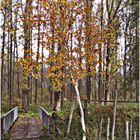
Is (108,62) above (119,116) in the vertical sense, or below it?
above

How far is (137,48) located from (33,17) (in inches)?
528

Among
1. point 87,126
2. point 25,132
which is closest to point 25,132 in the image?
point 25,132

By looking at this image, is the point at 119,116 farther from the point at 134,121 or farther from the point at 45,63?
the point at 45,63

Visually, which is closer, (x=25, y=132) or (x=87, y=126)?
(x=87, y=126)

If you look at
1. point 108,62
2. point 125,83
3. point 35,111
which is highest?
point 108,62

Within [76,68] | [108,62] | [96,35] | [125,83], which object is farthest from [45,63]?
[125,83]

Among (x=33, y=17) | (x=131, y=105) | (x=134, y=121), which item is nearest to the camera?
(x=33, y=17)

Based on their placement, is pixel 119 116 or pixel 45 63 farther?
pixel 119 116

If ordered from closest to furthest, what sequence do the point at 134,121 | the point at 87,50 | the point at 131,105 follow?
1. the point at 87,50
2. the point at 134,121
3. the point at 131,105

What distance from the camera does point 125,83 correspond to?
70.3 feet

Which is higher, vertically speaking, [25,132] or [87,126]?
[87,126]

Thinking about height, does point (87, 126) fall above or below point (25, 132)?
above

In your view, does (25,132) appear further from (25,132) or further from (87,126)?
(87,126)

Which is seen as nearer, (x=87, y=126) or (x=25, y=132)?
(x=87, y=126)
